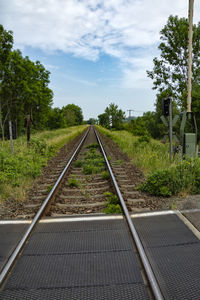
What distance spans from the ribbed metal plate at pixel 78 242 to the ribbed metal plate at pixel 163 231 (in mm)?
309

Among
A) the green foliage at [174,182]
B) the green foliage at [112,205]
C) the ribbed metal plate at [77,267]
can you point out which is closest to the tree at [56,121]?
the green foliage at [174,182]

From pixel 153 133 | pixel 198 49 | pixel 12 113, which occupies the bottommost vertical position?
pixel 153 133

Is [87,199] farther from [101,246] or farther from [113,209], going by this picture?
[101,246]

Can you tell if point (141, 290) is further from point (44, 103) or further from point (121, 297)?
point (44, 103)

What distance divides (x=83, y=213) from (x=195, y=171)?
3.29 metres

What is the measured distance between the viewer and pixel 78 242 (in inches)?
139

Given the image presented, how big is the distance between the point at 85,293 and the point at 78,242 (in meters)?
1.09

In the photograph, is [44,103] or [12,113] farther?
[44,103]

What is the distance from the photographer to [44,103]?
159 ft

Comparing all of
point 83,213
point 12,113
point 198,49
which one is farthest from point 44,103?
point 83,213

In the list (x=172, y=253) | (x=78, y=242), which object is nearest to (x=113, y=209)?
(x=78, y=242)

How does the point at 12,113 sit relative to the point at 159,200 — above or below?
above

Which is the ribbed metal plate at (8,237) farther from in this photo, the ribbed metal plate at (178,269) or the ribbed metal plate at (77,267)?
the ribbed metal plate at (178,269)

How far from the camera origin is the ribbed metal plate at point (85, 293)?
241 cm
